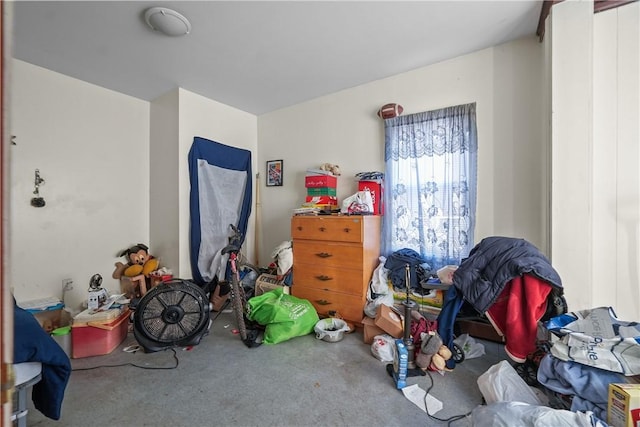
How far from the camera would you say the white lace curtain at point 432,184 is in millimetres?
2309

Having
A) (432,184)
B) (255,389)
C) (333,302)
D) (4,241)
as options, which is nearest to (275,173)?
(333,302)

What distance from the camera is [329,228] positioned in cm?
248

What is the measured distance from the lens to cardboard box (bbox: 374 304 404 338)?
2014mm

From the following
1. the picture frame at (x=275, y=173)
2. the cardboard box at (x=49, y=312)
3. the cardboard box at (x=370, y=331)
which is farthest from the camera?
the picture frame at (x=275, y=173)

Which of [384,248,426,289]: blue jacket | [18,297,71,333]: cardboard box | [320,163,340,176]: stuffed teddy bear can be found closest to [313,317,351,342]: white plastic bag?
[384,248,426,289]: blue jacket

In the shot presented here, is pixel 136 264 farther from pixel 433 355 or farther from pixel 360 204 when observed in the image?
pixel 433 355

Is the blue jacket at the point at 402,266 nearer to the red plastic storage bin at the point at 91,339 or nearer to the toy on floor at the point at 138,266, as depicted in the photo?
the red plastic storage bin at the point at 91,339

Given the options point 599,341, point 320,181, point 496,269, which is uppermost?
point 320,181

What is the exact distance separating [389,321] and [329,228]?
0.94 metres

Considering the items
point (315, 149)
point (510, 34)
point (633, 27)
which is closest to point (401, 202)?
point (315, 149)

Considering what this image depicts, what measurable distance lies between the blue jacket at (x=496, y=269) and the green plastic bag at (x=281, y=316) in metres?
1.23

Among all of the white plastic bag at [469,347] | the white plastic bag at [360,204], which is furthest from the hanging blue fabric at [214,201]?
the white plastic bag at [469,347]

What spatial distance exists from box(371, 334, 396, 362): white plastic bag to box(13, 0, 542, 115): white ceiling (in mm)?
2370

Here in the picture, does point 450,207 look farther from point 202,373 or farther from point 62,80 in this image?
point 62,80
